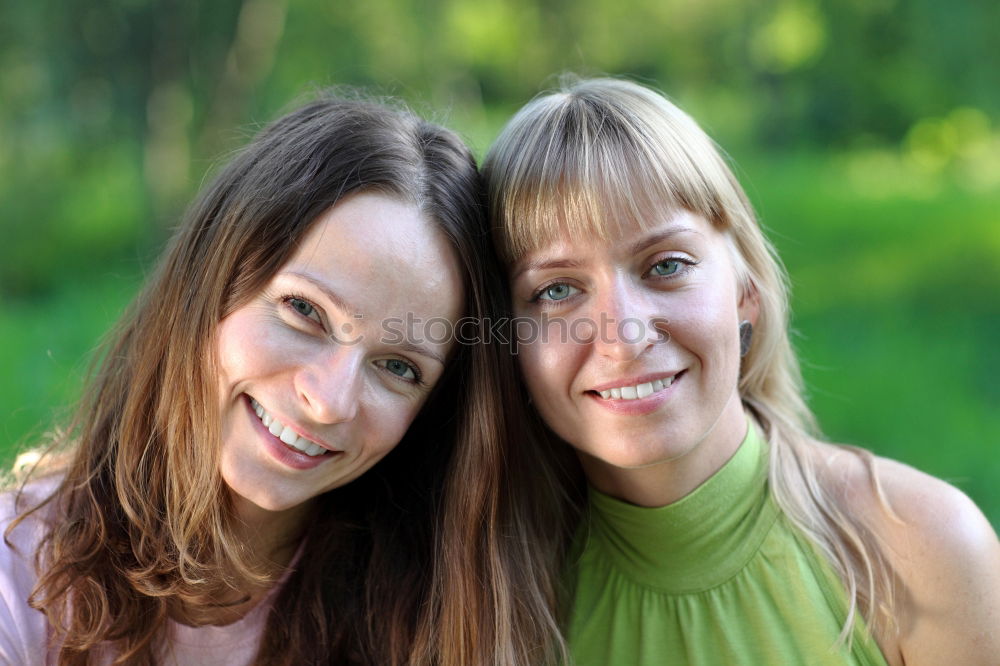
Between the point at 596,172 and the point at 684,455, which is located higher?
the point at 596,172

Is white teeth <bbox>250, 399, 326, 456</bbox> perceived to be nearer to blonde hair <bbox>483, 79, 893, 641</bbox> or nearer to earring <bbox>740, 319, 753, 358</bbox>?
blonde hair <bbox>483, 79, 893, 641</bbox>

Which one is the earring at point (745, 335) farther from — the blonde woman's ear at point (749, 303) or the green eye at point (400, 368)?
the green eye at point (400, 368)

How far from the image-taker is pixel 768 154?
10109mm

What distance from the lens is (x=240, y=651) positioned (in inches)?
95.7

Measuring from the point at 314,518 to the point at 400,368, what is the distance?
0.54 m

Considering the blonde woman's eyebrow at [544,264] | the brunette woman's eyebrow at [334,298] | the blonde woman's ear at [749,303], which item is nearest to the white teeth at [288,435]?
the brunette woman's eyebrow at [334,298]

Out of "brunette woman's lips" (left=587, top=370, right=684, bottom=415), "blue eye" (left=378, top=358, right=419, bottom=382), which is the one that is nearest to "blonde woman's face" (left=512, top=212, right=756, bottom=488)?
"brunette woman's lips" (left=587, top=370, right=684, bottom=415)

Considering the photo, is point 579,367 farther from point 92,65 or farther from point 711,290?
point 92,65

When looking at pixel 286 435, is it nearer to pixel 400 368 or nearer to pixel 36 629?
pixel 400 368

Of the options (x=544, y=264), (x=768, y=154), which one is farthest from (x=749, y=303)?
(x=768, y=154)

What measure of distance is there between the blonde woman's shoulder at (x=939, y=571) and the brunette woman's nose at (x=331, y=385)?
1233mm

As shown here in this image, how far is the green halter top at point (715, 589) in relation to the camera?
7.63 ft

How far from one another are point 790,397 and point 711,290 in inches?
24.5

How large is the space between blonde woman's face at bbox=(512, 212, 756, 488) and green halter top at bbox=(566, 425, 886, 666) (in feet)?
0.69
